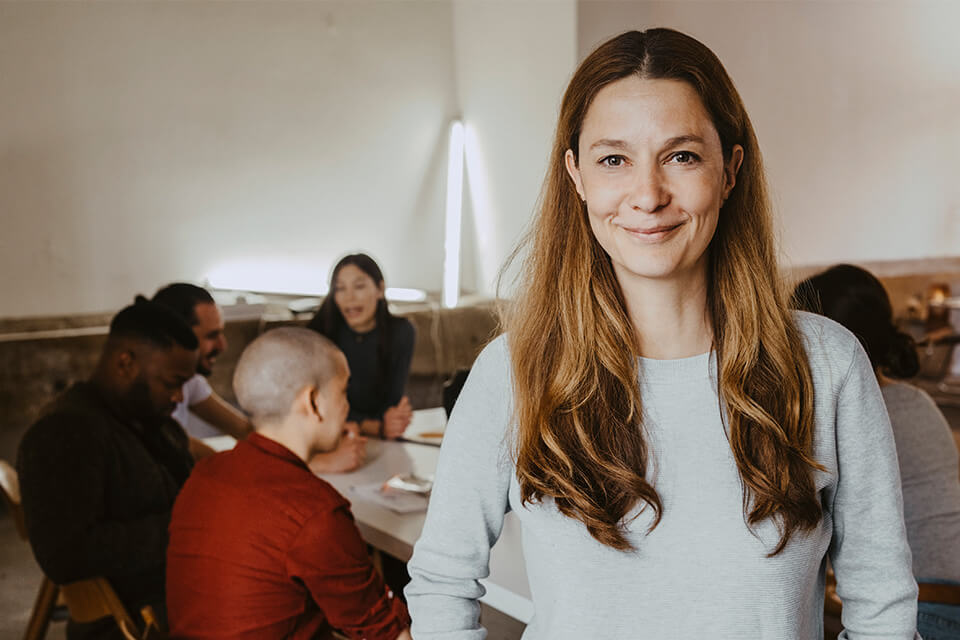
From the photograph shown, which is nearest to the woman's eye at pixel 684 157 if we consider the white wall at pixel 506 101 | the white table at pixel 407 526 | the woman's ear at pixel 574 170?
the woman's ear at pixel 574 170

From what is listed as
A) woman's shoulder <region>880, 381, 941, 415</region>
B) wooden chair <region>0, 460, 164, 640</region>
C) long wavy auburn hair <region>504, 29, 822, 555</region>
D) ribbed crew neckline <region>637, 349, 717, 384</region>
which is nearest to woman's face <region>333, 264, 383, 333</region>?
wooden chair <region>0, 460, 164, 640</region>

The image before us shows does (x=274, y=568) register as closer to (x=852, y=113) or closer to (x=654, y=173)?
(x=654, y=173)

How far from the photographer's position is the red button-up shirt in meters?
1.73

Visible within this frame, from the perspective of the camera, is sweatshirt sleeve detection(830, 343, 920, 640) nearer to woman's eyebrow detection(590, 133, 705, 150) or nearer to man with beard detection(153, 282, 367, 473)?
woman's eyebrow detection(590, 133, 705, 150)

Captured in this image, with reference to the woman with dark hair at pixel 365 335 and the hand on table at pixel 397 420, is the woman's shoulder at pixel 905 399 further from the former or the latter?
the woman with dark hair at pixel 365 335

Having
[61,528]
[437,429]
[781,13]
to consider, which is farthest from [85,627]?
[781,13]

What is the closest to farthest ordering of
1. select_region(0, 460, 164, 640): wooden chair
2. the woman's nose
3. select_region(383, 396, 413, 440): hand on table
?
the woman's nose
select_region(0, 460, 164, 640): wooden chair
select_region(383, 396, 413, 440): hand on table

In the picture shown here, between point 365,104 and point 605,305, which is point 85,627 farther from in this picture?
point 365,104

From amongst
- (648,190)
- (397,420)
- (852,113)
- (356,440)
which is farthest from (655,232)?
(852,113)

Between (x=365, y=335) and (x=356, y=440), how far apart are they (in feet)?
2.78

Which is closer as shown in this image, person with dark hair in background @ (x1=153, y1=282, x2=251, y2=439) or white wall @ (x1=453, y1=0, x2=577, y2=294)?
person with dark hair in background @ (x1=153, y1=282, x2=251, y2=439)

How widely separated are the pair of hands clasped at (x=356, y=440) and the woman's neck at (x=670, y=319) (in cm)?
174

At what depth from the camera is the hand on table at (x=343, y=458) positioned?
107 inches

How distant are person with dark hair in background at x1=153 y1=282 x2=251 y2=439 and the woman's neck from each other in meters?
2.15
